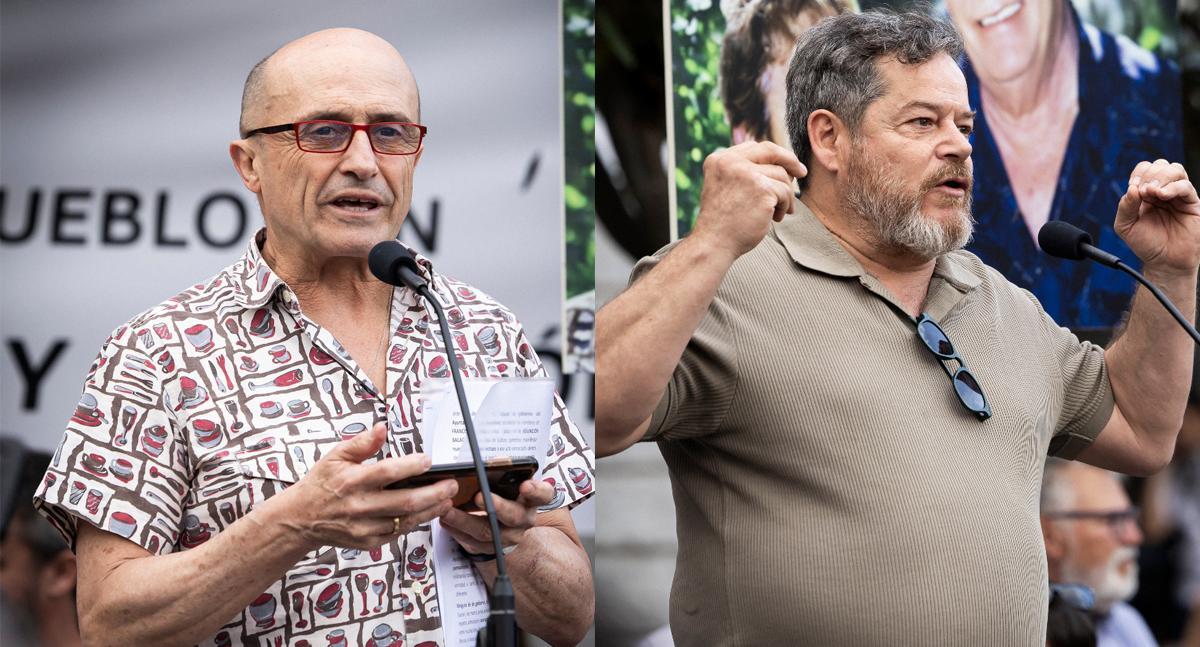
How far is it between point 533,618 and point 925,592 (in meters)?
0.70

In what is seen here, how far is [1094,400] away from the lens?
2701 mm

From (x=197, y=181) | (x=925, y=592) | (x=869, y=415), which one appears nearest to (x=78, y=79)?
(x=197, y=181)

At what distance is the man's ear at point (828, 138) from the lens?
2.54 meters

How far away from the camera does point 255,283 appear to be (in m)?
2.10

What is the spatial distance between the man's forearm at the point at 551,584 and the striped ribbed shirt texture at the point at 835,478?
213 mm

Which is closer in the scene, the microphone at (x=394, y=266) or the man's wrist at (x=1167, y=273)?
the microphone at (x=394, y=266)

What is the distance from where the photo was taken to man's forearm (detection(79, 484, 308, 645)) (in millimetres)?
1798

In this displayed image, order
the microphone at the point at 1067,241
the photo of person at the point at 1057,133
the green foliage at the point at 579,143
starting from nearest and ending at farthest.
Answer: the microphone at the point at 1067,241 → the green foliage at the point at 579,143 → the photo of person at the point at 1057,133

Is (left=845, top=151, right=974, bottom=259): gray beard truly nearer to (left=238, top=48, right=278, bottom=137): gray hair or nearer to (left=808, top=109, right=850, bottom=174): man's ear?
(left=808, top=109, right=850, bottom=174): man's ear

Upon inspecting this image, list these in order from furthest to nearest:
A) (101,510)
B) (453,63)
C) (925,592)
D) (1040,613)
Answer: (453,63), (1040,613), (925,592), (101,510)

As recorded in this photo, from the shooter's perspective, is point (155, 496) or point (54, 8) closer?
point (155, 496)

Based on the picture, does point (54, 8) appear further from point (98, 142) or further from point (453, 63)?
point (453, 63)

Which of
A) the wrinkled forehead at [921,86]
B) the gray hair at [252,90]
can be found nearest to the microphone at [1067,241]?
the wrinkled forehead at [921,86]

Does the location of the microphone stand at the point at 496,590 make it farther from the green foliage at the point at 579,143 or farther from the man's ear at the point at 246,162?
the green foliage at the point at 579,143
